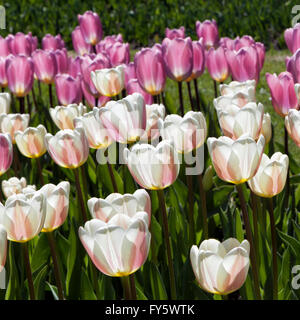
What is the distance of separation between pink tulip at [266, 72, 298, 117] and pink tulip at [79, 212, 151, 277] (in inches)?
46.3

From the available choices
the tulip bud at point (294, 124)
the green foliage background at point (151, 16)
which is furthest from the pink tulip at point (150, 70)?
the green foliage background at point (151, 16)

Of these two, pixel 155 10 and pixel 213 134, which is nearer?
pixel 213 134

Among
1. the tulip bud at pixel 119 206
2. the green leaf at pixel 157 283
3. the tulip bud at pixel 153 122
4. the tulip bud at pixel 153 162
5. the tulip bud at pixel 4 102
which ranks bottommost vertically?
the green leaf at pixel 157 283

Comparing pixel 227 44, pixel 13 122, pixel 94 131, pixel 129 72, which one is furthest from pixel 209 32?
pixel 94 131

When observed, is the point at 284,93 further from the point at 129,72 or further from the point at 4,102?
the point at 4,102

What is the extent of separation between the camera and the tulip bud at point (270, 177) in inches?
70.5

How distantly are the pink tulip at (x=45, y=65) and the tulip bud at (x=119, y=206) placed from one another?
7.20ft

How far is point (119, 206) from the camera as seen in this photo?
1615mm

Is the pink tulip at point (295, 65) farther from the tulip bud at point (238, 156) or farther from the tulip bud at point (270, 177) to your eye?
the tulip bud at point (238, 156)

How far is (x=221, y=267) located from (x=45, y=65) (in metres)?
2.41

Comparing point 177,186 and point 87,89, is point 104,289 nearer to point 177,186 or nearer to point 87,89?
point 177,186

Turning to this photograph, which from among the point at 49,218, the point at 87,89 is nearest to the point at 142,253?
the point at 49,218
